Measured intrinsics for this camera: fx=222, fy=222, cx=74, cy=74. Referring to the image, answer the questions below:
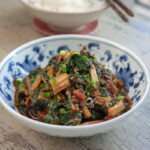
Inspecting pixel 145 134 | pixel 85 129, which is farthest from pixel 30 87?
pixel 145 134

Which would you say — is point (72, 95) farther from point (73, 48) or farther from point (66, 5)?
point (66, 5)

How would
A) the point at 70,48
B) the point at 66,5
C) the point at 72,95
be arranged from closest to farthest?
the point at 72,95 < the point at 70,48 < the point at 66,5

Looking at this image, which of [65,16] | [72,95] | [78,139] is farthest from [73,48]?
[78,139]

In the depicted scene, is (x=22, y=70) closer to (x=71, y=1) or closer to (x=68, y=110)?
(x=68, y=110)

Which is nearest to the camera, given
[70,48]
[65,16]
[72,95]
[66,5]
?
[72,95]

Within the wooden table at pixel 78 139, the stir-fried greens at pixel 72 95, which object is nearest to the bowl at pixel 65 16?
the wooden table at pixel 78 139

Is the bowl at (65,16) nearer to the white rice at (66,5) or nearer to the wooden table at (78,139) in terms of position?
the white rice at (66,5)
